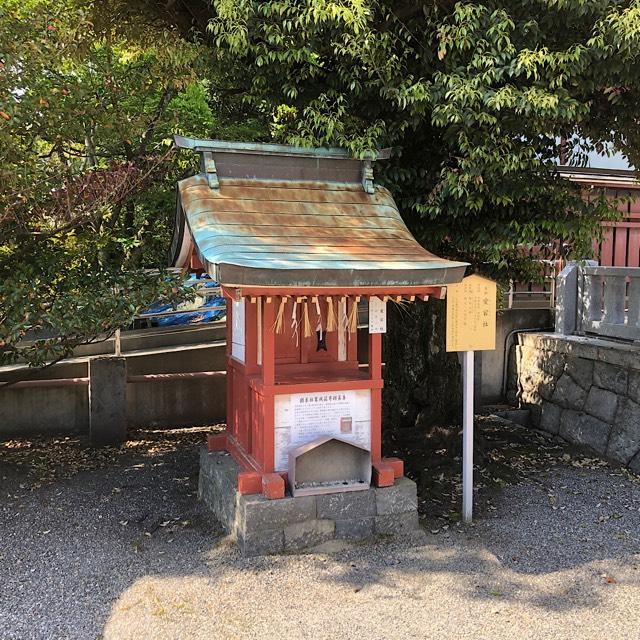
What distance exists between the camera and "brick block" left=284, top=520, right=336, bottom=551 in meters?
5.50

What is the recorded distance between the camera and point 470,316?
6.05m

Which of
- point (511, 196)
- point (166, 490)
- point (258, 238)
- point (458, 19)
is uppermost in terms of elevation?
point (458, 19)

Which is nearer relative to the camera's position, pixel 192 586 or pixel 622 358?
pixel 192 586

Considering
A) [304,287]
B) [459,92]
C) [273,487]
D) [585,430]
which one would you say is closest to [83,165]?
[304,287]

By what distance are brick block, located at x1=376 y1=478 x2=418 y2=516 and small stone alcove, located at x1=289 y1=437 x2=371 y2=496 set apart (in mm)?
183

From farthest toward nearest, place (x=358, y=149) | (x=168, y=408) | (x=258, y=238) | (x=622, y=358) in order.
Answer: (x=168, y=408), (x=622, y=358), (x=358, y=149), (x=258, y=238)

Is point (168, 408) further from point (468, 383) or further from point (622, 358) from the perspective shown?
point (622, 358)

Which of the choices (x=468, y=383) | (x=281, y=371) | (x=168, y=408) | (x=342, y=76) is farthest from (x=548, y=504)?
(x=168, y=408)

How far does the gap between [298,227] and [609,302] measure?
18.3ft

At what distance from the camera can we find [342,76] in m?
6.55

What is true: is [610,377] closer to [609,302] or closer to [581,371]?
[581,371]

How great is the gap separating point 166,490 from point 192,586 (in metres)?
2.63

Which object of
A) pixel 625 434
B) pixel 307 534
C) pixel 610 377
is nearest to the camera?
pixel 307 534

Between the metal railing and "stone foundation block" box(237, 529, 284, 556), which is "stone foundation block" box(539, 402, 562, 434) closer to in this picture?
the metal railing
